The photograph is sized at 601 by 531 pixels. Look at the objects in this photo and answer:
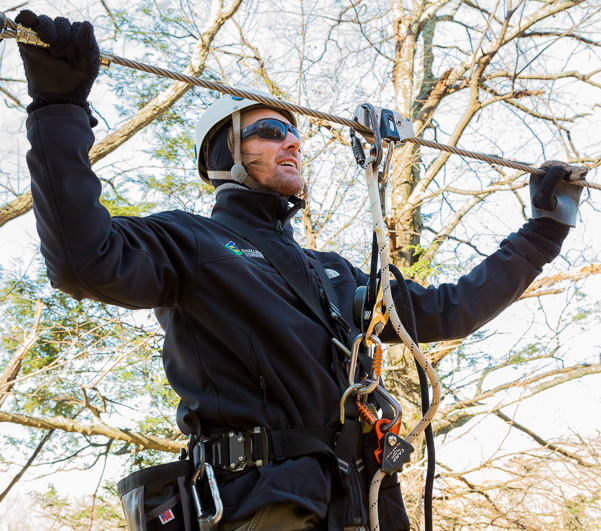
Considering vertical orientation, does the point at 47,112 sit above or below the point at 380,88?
below

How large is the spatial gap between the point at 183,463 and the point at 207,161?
1440mm

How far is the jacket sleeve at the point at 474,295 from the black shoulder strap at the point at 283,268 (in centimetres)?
51

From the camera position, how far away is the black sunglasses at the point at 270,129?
107 inches


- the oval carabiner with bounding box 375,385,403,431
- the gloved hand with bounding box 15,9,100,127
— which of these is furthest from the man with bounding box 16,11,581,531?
the oval carabiner with bounding box 375,385,403,431

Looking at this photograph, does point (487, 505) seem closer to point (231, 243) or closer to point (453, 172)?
point (453, 172)

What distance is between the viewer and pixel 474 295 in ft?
8.71

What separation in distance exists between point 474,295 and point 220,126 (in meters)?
1.25

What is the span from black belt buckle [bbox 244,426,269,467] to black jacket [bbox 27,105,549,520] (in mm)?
29

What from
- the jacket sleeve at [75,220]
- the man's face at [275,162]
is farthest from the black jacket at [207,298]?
the man's face at [275,162]

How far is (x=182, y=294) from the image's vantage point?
208 centimetres

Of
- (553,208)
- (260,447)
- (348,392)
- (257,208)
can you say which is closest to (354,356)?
(348,392)

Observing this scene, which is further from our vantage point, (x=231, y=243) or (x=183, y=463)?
(x=231, y=243)

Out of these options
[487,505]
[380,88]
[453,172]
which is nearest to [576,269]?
[453,172]

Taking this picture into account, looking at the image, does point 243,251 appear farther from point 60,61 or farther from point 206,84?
point 60,61
